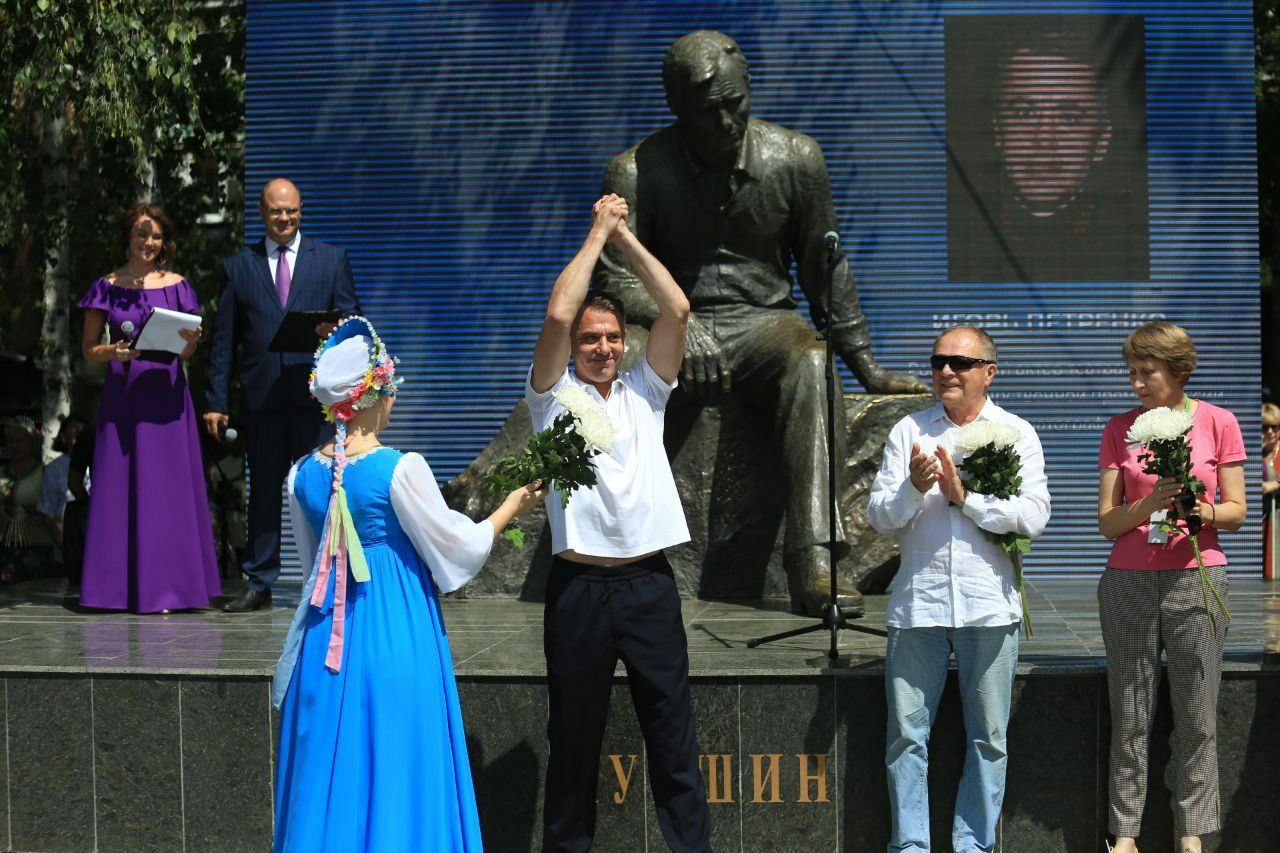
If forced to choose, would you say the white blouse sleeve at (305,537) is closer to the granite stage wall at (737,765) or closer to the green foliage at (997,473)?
the granite stage wall at (737,765)

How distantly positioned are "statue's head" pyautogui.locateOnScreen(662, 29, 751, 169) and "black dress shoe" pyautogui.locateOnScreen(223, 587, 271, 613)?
3.04 metres

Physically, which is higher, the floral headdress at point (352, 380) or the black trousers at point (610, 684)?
the floral headdress at point (352, 380)

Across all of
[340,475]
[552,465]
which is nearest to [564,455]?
[552,465]

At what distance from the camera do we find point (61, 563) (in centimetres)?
1012

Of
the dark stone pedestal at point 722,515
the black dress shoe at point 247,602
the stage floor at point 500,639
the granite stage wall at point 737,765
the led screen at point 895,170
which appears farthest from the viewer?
the led screen at point 895,170

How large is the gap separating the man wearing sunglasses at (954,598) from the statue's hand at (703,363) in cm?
274

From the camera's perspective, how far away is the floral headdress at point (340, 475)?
4145mm

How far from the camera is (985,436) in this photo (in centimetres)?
447

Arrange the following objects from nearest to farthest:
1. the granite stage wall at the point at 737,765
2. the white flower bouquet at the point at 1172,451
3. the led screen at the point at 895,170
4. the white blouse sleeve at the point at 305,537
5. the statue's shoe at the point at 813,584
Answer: the white blouse sleeve at the point at 305,537 < the white flower bouquet at the point at 1172,451 < the granite stage wall at the point at 737,765 < the statue's shoe at the point at 813,584 < the led screen at the point at 895,170

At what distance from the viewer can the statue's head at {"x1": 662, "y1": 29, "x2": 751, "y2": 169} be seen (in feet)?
23.5

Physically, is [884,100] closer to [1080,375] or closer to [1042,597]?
[1080,375]

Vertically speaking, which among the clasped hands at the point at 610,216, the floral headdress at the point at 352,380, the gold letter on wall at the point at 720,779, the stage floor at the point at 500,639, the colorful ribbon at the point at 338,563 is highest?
the clasped hands at the point at 610,216

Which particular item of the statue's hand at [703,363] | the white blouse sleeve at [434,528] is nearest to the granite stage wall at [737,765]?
the white blouse sleeve at [434,528]

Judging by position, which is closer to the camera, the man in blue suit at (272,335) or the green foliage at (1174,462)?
the green foliage at (1174,462)
